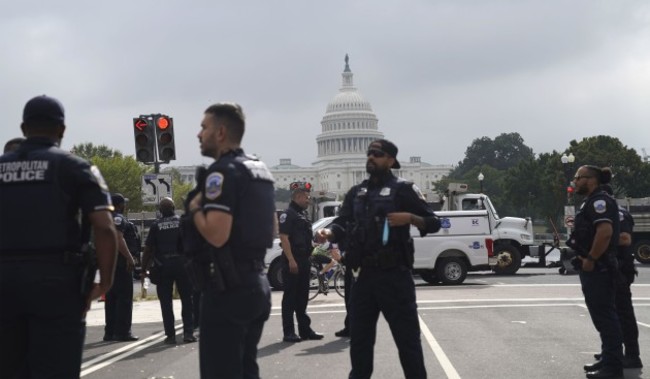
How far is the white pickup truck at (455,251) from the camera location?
922 inches

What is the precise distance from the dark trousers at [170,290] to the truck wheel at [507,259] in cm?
1665

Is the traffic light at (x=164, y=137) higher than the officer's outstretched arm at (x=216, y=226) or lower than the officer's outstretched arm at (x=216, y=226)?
higher

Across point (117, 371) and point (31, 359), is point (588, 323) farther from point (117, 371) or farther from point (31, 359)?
point (31, 359)

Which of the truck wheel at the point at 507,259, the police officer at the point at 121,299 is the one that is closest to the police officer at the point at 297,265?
the police officer at the point at 121,299

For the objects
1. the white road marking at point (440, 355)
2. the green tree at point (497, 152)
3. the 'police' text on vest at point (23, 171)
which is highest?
the green tree at point (497, 152)

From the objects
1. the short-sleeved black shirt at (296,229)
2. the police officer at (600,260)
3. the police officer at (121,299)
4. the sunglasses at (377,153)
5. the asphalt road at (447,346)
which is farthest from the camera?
the police officer at (121,299)

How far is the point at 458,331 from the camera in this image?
12.5 meters

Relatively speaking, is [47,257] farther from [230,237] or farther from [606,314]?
[606,314]

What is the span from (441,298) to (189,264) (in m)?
13.6

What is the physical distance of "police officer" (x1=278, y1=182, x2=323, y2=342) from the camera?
39.6 ft

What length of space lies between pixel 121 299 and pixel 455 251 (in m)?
12.5

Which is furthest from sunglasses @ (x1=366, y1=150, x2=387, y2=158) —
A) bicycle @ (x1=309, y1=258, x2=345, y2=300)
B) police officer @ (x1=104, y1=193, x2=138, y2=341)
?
bicycle @ (x1=309, y1=258, x2=345, y2=300)

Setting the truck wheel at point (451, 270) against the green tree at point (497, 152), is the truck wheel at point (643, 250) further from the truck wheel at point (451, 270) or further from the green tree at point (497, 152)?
the green tree at point (497, 152)

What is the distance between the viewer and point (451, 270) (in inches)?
925
